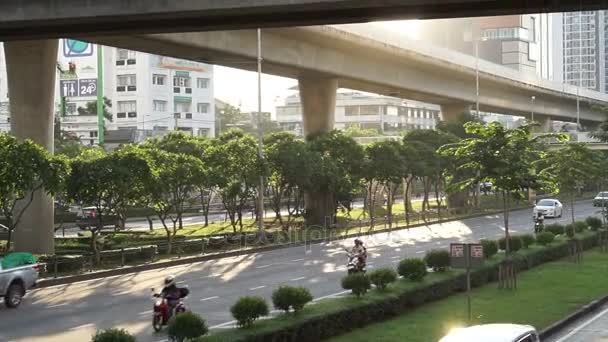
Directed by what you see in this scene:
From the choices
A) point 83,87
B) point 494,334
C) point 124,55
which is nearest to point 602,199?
point 494,334

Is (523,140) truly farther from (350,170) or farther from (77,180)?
(350,170)

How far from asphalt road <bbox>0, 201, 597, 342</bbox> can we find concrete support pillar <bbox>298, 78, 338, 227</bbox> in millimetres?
8444

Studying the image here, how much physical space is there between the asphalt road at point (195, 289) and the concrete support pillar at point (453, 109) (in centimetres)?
3129

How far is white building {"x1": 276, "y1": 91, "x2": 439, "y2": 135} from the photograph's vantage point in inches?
6403

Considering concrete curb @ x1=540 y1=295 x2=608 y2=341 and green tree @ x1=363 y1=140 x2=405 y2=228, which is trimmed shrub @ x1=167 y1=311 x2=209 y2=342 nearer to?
concrete curb @ x1=540 y1=295 x2=608 y2=341

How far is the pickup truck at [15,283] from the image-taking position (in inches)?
859

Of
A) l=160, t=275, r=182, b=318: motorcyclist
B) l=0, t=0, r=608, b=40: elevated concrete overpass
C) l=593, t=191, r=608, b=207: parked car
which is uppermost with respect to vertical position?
l=0, t=0, r=608, b=40: elevated concrete overpass

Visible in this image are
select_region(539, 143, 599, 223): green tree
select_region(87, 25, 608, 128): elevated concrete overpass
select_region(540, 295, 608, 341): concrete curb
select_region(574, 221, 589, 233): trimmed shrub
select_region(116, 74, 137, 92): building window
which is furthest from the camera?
select_region(116, 74, 137, 92): building window

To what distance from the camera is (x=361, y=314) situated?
1734 cm

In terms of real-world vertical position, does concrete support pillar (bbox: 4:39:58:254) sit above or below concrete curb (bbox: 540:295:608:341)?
above

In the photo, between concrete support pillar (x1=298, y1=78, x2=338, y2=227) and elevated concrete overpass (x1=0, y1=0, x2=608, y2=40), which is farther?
concrete support pillar (x1=298, y1=78, x2=338, y2=227)

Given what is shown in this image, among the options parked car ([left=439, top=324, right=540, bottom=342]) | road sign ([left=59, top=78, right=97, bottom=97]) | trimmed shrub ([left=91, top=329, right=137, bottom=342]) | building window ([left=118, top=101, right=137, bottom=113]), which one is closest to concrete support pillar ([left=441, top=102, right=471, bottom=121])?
road sign ([left=59, top=78, right=97, bottom=97])

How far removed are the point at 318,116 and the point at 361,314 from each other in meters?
35.5

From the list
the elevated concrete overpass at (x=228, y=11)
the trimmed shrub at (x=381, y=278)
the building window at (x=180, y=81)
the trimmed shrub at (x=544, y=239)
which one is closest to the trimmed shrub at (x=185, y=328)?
the trimmed shrub at (x=381, y=278)
